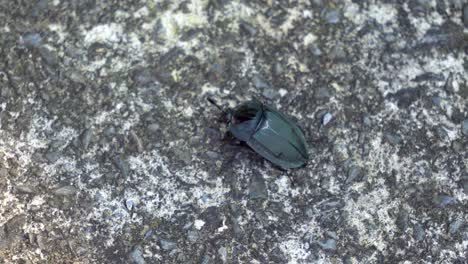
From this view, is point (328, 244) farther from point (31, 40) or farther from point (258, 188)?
point (31, 40)

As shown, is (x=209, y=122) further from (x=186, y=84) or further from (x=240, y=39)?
(x=240, y=39)

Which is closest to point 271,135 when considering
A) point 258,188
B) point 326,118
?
point 258,188

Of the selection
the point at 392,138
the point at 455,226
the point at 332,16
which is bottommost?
the point at 455,226

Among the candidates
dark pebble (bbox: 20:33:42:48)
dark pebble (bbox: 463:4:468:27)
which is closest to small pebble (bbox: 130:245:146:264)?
dark pebble (bbox: 20:33:42:48)

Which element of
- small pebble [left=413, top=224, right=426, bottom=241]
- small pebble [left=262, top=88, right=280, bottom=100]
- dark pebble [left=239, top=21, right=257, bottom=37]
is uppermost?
dark pebble [left=239, top=21, right=257, bottom=37]

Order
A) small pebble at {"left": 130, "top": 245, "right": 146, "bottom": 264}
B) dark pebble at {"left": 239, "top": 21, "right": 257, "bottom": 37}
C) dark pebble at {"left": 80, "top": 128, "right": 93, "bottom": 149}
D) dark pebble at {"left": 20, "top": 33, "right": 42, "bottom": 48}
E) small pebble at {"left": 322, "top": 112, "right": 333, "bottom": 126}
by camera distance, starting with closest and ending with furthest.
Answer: small pebble at {"left": 130, "top": 245, "right": 146, "bottom": 264} → dark pebble at {"left": 80, "top": 128, "right": 93, "bottom": 149} → small pebble at {"left": 322, "top": 112, "right": 333, "bottom": 126} → dark pebble at {"left": 20, "top": 33, "right": 42, "bottom": 48} → dark pebble at {"left": 239, "top": 21, "right": 257, "bottom": 37}

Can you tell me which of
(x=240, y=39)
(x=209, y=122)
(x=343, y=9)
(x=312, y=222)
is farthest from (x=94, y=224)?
(x=343, y=9)

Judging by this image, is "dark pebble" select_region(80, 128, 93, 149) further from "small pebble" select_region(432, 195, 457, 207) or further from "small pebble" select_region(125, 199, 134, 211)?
"small pebble" select_region(432, 195, 457, 207)

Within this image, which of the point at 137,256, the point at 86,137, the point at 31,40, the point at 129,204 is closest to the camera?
the point at 137,256
